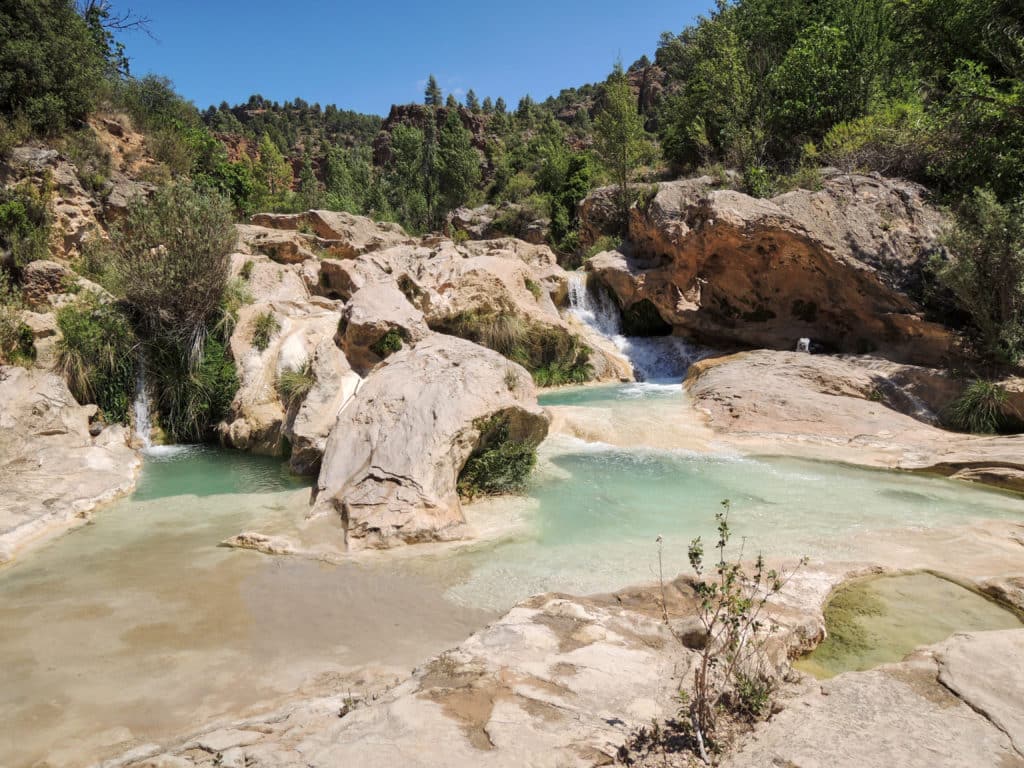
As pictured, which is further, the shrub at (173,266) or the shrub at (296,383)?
the shrub at (173,266)

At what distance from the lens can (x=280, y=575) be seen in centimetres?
459

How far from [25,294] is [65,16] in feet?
38.7

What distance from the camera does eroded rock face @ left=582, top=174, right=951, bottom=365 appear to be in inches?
466

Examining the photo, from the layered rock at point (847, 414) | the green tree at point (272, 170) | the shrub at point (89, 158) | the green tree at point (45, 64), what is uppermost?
the green tree at point (272, 170)

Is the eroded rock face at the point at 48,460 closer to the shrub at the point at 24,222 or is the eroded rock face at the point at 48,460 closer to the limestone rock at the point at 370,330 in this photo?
the limestone rock at the point at 370,330

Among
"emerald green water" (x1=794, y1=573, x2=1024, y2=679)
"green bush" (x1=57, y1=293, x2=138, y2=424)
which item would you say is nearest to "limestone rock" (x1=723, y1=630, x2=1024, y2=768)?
"emerald green water" (x1=794, y1=573, x2=1024, y2=679)

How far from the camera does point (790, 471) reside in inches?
307

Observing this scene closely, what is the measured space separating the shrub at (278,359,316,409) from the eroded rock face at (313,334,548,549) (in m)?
1.28

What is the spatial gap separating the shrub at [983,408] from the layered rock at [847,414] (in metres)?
0.44

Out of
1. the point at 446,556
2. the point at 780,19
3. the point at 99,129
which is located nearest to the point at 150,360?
the point at 446,556

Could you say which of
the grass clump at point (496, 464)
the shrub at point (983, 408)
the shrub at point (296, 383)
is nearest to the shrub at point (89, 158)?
the shrub at point (296, 383)

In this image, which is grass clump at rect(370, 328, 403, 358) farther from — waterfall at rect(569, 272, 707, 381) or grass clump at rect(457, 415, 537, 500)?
waterfall at rect(569, 272, 707, 381)

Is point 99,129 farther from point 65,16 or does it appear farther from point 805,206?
point 805,206

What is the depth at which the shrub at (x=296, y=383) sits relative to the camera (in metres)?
7.93
